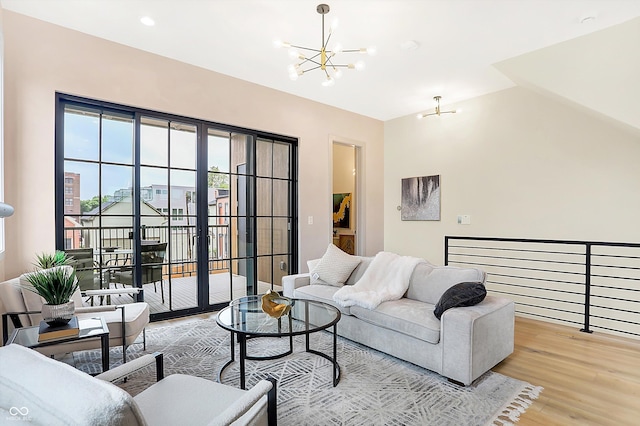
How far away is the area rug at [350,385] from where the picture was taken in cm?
202

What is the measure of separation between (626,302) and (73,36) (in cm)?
639

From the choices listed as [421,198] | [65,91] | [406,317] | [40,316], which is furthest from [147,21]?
[421,198]

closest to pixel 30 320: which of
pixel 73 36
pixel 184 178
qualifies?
pixel 184 178

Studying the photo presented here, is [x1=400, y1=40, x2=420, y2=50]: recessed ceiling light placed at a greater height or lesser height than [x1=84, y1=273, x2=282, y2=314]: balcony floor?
greater

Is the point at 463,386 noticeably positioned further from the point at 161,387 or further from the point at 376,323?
the point at 161,387

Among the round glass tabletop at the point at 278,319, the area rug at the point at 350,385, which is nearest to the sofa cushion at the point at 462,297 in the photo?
the area rug at the point at 350,385

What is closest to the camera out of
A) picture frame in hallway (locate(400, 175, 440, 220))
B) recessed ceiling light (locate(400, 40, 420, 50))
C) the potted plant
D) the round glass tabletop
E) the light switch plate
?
the potted plant

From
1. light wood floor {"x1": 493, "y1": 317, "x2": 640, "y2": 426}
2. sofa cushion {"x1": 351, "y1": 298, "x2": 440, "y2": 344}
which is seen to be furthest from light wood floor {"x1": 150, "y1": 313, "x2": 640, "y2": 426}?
sofa cushion {"x1": 351, "y1": 298, "x2": 440, "y2": 344}

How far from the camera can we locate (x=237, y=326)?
7.79ft

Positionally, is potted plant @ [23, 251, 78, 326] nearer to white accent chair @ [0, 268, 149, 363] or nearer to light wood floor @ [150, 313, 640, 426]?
white accent chair @ [0, 268, 149, 363]

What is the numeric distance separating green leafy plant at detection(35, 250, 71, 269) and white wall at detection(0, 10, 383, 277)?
0.07 m

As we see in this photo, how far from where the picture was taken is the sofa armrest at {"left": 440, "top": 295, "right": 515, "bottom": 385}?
230cm

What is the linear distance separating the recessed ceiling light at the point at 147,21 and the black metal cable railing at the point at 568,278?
441cm

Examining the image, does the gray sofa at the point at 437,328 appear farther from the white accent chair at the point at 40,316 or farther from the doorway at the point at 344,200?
the doorway at the point at 344,200
